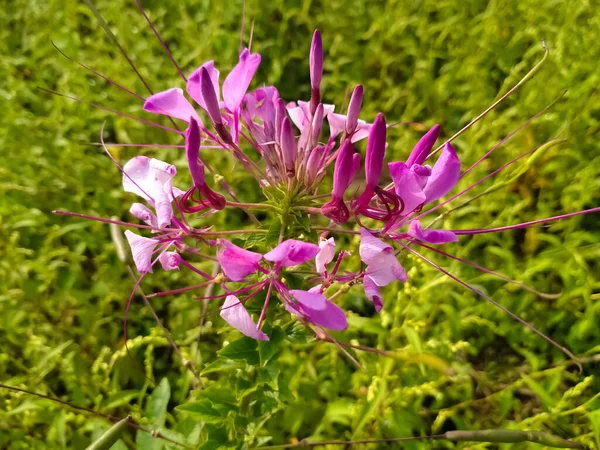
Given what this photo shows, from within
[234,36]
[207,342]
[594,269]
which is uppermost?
[234,36]

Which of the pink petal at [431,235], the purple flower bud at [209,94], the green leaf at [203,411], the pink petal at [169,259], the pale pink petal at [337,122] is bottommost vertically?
the green leaf at [203,411]

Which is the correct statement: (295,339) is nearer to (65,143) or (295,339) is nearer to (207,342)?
(207,342)

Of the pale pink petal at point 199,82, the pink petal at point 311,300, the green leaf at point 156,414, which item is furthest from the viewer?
the green leaf at point 156,414

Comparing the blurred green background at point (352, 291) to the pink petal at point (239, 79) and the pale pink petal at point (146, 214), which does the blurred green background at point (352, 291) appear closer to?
the pale pink petal at point (146, 214)

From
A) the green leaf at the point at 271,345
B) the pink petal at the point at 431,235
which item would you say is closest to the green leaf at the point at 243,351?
the green leaf at the point at 271,345

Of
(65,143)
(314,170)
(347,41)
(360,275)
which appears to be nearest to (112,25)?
(65,143)

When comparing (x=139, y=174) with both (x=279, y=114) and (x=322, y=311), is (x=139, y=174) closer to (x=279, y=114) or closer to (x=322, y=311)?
(x=279, y=114)

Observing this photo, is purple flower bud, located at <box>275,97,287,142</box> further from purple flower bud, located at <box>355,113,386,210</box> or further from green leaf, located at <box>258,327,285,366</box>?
green leaf, located at <box>258,327,285,366</box>

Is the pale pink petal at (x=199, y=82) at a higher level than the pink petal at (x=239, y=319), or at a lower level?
higher
